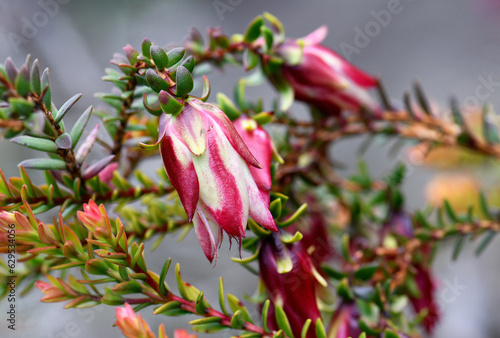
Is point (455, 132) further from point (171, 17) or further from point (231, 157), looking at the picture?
point (171, 17)

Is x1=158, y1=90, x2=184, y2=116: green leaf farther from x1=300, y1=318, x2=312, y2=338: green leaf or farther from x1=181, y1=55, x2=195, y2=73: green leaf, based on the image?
x1=300, y1=318, x2=312, y2=338: green leaf

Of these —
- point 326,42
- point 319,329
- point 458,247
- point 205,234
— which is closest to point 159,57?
point 205,234

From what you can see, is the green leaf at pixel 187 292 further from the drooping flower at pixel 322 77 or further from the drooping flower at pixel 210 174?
the drooping flower at pixel 322 77

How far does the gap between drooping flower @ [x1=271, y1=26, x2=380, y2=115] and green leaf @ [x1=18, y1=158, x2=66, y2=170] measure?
25 centimetres

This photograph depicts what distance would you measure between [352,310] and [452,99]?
329mm

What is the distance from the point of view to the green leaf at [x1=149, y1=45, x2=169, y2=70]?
0.29 metres

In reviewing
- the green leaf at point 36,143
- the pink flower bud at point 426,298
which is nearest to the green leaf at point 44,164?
the green leaf at point 36,143

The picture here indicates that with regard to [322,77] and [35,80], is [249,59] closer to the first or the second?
[322,77]

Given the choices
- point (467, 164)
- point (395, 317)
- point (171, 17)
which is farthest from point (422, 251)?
point (171, 17)

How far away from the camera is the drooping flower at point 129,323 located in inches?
11.8

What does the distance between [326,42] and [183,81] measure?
6.26 ft

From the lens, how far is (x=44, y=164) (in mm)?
333

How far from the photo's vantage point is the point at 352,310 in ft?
1.37

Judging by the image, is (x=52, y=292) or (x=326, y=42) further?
(x=326, y=42)
